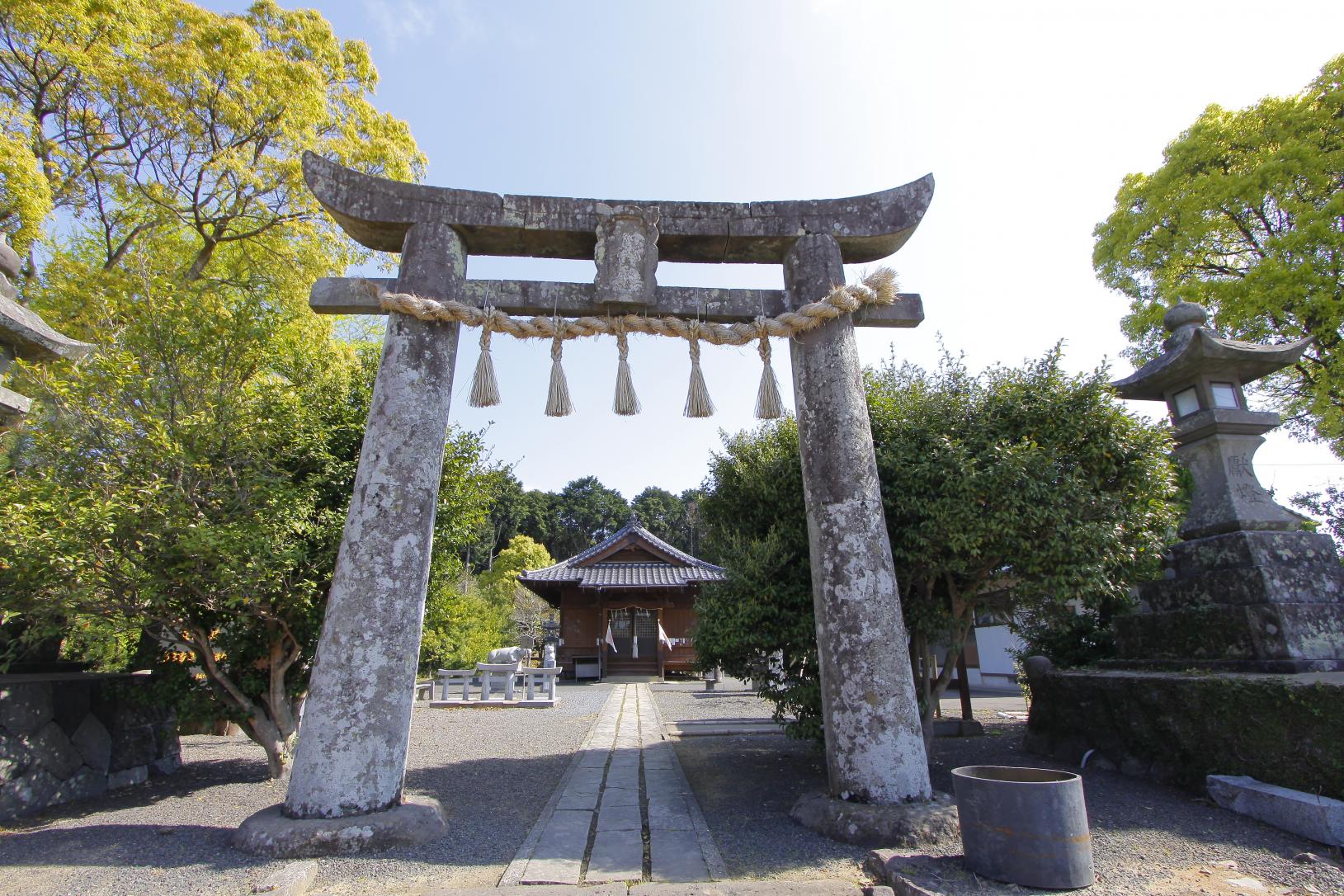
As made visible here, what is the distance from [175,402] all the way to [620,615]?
16.5 meters

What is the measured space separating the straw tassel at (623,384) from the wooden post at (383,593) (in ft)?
4.46

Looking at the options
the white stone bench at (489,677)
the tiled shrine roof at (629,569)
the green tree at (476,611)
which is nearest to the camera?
the green tree at (476,611)

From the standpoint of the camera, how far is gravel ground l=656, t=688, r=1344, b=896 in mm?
3492

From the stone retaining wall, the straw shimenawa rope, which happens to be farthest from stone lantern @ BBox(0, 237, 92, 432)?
the stone retaining wall

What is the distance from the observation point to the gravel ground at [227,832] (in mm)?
3674

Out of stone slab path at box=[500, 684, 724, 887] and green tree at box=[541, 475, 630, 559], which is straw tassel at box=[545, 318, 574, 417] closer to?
stone slab path at box=[500, 684, 724, 887]

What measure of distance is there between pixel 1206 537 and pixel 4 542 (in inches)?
404

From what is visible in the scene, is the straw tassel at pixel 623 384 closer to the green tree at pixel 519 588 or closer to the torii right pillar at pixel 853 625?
the torii right pillar at pixel 853 625

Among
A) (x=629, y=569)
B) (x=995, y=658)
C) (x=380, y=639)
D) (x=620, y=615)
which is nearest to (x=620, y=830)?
(x=380, y=639)

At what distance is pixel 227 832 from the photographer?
454cm

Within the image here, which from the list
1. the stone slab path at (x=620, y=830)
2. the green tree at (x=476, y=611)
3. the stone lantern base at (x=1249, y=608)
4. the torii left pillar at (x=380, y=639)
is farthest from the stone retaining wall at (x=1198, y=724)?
the green tree at (x=476, y=611)

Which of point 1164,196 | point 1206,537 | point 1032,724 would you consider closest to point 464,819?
point 1032,724

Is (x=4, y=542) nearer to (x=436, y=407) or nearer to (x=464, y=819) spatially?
(x=436, y=407)

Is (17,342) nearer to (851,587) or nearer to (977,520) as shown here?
(851,587)
